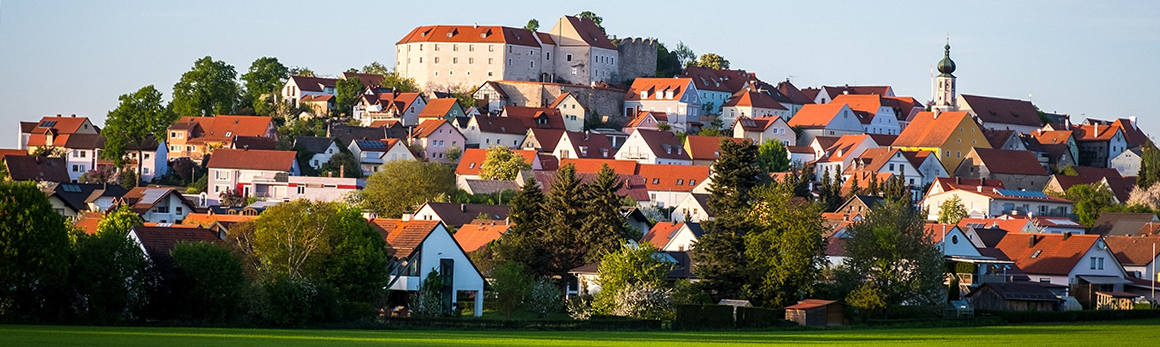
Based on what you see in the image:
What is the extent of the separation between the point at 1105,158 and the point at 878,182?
105 ft

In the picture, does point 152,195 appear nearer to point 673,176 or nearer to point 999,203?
point 673,176

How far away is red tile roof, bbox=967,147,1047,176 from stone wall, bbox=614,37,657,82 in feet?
112

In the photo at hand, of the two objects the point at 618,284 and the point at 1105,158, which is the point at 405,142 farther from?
the point at 618,284

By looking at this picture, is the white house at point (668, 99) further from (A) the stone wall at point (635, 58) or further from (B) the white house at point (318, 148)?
(B) the white house at point (318, 148)

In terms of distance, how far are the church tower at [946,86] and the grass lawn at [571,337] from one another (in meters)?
93.8

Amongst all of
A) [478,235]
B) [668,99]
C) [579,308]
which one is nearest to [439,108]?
[668,99]

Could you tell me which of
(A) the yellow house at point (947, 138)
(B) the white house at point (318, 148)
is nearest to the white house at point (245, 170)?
(B) the white house at point (318, 148)

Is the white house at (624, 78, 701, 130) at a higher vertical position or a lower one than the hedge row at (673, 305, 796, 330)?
higher

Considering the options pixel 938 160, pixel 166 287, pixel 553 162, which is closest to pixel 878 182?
pixel 938 160

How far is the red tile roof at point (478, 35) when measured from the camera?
130 meters

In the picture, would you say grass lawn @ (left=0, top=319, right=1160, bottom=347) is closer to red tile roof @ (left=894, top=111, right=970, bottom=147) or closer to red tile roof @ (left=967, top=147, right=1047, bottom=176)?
red tile roof @ (left=967, top=147, right=1047, bottom=176)

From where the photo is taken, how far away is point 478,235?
6525 cm

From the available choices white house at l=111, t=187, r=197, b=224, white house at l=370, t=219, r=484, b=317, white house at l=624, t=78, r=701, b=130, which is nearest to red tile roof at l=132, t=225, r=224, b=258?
white house at l=370, t=219, r=484, b=317

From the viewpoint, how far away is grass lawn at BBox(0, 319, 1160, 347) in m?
32.1
